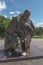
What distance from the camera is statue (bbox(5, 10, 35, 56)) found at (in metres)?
5.23

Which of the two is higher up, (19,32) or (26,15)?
(26,15)

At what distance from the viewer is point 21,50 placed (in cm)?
515

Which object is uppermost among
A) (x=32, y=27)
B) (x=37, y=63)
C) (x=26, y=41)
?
(x=32, y=27)

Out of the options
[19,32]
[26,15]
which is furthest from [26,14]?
[19,32]

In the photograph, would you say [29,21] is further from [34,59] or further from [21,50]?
[34,59]

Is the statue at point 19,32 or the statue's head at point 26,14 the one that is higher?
the statue's head at point 26,14

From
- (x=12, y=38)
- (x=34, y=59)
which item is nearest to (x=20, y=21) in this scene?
(x=12, y=38)

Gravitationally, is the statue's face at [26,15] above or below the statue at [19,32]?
above

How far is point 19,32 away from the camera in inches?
211

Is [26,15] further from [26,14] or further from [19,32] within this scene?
[19,32]

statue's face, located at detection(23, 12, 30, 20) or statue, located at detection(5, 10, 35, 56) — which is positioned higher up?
statue's face, located at detection(23, 12, 30, 20)

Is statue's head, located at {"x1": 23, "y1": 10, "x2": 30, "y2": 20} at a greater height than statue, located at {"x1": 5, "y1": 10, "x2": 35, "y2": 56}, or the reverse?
statue's head, located at {"x1": 23, "y1": 10, "x2": 30, "y2": 20}

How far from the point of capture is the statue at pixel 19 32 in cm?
523

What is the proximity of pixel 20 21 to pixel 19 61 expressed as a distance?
142 centimetres
